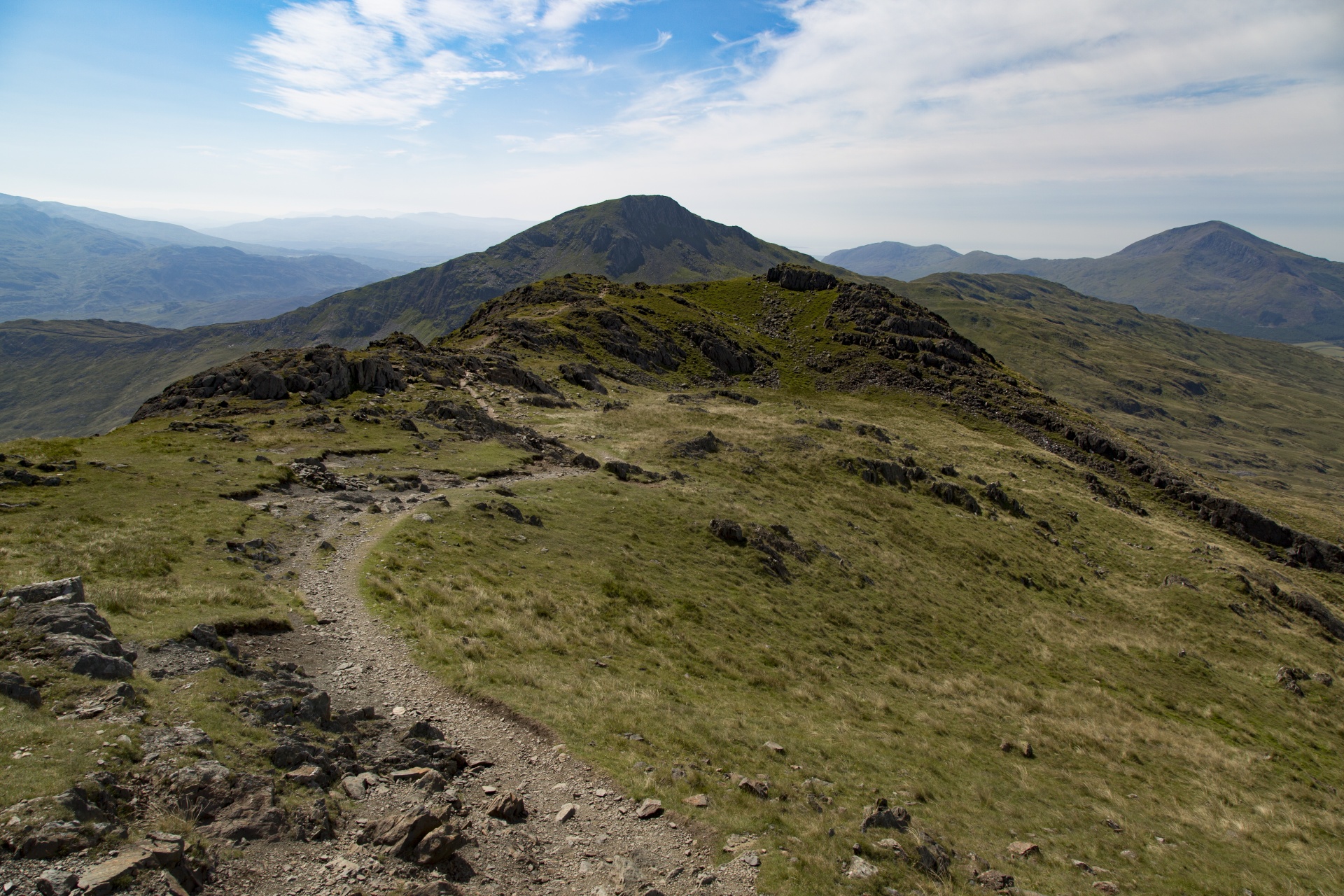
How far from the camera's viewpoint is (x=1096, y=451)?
95375mm

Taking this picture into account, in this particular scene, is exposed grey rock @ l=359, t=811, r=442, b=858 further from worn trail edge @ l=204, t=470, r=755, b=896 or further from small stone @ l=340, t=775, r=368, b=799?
small stone @ l=340, t=775, r=368, b=799

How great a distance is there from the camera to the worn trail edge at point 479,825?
10.1 metres

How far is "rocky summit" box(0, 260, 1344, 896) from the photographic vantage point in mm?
11453

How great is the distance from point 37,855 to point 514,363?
80.3m

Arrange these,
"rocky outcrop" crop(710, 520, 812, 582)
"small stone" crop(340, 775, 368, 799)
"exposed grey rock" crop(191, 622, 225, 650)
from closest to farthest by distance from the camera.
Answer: "small stone" crop(340, 775, 368, 799), "exposed grey rock" crop(191, 622, 225, 650), "rocky outcrop" crop(710, 520, 812, 582)

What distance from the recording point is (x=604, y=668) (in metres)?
21.5

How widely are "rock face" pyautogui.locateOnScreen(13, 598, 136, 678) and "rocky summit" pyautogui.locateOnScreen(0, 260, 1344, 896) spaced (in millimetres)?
88

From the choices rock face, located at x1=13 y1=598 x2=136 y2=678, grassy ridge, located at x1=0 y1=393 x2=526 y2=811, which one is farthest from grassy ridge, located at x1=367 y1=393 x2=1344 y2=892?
rock face, located at x1=13 y1=598 x2=136 y2=678

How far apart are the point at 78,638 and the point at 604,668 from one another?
556 inches

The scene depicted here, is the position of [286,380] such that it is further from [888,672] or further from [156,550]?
[888,672]

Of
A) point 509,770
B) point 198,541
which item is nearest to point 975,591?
point 509,770

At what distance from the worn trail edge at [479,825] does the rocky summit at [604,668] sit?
7 cm

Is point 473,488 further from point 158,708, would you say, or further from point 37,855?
point 37,855

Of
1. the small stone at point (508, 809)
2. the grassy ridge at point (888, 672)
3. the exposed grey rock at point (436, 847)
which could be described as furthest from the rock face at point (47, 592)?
the small stone at point (508, 809)
